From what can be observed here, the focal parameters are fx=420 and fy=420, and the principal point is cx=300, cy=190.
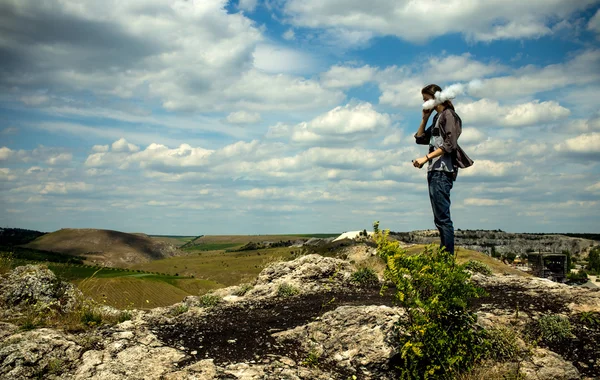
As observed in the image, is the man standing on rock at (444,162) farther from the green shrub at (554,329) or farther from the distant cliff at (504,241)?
the distant cliff at (504,241)

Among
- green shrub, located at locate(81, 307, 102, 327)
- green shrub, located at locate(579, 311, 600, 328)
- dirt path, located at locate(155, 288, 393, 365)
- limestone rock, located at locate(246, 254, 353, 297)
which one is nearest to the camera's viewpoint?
dirt path, located at locate(155, 288, 393, 365)

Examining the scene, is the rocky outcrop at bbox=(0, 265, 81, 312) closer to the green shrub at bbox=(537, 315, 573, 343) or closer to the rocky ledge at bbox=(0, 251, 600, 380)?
the rocky ledge at bbox=(0, 251, 600, 380)

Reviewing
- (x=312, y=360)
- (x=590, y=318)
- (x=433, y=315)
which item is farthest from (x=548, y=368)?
(x=312, y=360)

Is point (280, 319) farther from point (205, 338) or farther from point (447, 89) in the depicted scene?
point (447, 89)

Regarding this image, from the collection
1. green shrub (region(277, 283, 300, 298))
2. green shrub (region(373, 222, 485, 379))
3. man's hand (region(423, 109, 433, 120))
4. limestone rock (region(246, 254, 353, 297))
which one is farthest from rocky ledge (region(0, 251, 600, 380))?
man's hand (region(423, 109, 433, 120))

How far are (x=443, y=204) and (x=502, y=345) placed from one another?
2652 mm

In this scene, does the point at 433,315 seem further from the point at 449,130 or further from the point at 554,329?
the point at 449,130

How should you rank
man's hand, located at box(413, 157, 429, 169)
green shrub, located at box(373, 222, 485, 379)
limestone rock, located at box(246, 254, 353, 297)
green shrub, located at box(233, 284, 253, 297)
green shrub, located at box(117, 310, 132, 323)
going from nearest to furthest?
green shrub, located at box(373, 222, 485, 379)
man's hand, located at box(413, 157, 429, 169)
green shrub, located at box(117, 310, 132, 323)
limestone rock, located at box(246, 254, 353, 297)
green shrub, located at box(233, 284, 253, 297)

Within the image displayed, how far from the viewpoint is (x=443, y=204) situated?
813 centimetres

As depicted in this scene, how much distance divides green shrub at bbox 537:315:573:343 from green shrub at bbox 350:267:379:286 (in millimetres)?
5418

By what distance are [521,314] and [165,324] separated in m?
7.18

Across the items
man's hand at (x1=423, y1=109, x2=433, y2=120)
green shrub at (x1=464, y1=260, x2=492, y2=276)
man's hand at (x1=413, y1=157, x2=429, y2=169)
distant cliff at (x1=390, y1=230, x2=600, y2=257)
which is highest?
man's hand at (x1=423, y1=109, x2=433, y2=120)

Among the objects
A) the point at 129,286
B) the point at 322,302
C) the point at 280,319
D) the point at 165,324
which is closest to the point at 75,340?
the point at 165,324

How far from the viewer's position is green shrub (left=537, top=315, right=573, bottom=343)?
7.32 meters
